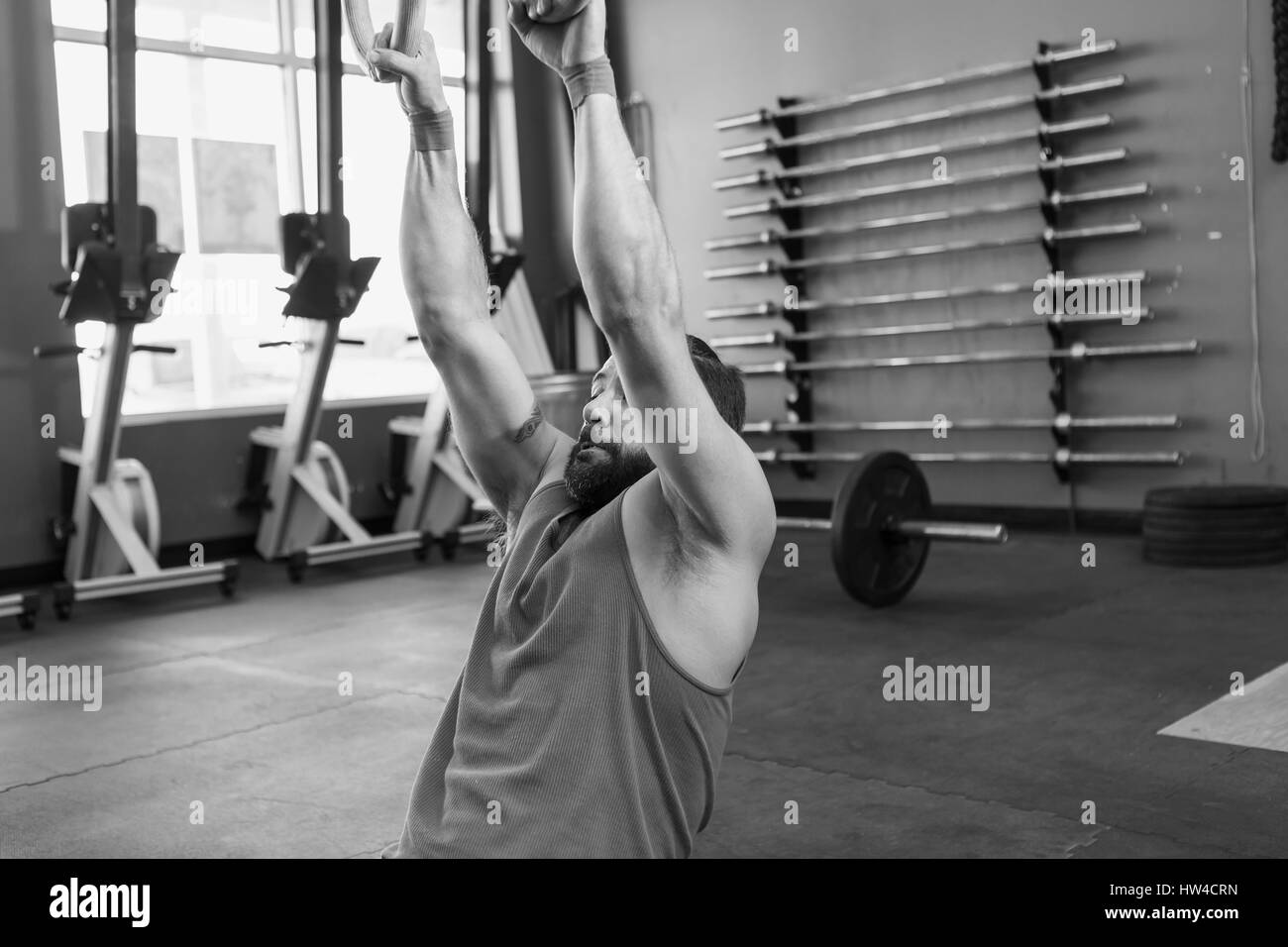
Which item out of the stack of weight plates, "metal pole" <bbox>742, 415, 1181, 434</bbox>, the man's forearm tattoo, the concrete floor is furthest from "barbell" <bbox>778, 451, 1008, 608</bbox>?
the man's forearm tattoo

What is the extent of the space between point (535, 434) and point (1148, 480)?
196 inches

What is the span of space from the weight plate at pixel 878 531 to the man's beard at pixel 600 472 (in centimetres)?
303

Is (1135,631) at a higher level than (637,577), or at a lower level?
lower

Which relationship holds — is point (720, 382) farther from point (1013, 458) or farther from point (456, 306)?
point (1013, 458)

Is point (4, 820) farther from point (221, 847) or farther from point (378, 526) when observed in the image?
point (378, 526)

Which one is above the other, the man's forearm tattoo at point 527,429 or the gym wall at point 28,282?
the gym wall at point 28,282

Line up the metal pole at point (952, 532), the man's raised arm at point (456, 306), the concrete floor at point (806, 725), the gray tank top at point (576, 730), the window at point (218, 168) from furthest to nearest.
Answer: the window at point (218, 168)
the metal pole at point (952, 532)
the concrete floor at point (806, 725)
the man's raised arm at point (456, 306)
the gray tank top at point (576, 730)

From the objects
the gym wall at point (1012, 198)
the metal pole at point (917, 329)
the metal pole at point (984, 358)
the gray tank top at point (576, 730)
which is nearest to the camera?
the gray tank top at point (576, 730)

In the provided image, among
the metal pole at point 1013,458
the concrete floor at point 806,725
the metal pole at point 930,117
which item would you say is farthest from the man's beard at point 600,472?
the metal pole at point 930,117

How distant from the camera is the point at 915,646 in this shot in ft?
12.7

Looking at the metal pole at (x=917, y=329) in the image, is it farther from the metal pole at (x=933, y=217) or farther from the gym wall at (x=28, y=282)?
the gym wall at (x=28, y=282)

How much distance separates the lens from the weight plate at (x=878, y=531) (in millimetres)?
4324

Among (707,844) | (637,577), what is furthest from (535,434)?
(707,844)
